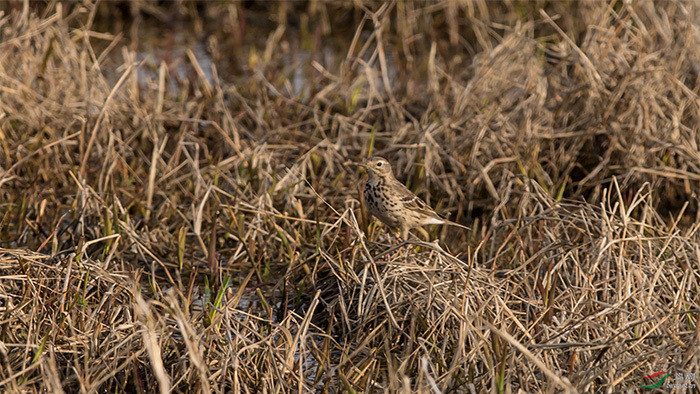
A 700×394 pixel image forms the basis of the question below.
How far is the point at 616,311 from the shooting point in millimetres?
4648

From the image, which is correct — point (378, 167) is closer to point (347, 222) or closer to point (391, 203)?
point (391, 203)

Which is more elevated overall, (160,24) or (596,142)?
(596,142)

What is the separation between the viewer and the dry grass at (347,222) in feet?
14.1

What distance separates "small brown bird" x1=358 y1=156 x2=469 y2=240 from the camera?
5820 mm

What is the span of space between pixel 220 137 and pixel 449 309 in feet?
11.8

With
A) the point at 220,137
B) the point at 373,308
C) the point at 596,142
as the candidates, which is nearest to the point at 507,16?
the point at 596,142

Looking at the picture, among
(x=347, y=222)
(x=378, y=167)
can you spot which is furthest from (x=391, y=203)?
(x=347, y=222)

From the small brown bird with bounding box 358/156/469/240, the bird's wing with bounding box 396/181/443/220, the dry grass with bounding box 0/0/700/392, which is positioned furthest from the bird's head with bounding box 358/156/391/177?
the dry grass with bounding box 0/0/700/392

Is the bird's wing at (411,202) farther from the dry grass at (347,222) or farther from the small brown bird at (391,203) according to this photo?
the dry grass at (347,222)

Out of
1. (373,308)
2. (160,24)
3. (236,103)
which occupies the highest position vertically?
(373,308)

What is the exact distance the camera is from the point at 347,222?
518 centimetres

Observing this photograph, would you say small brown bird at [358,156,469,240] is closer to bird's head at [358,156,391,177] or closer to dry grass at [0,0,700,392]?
bird's head at [358,156,391,177]

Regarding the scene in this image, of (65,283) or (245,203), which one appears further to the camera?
(245,203)

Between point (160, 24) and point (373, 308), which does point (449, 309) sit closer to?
point (373, 308)
